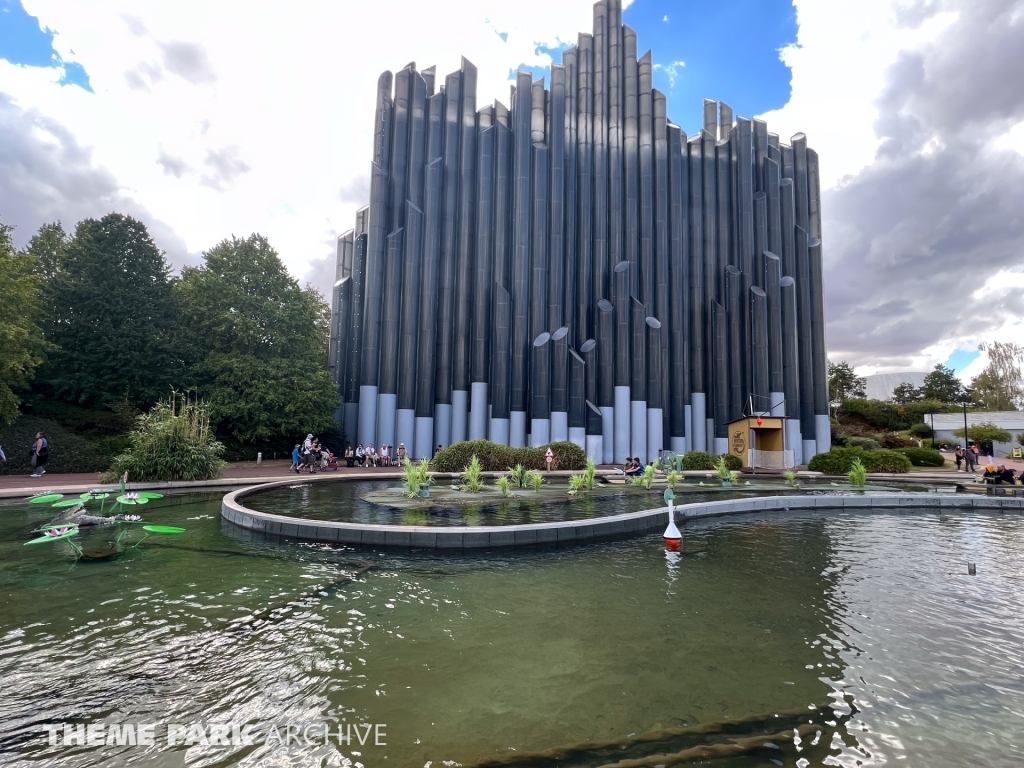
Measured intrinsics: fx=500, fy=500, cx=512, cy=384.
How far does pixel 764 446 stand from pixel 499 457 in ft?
45.2

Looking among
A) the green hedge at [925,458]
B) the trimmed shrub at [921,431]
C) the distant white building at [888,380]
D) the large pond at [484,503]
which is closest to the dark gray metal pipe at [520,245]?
the large pond at [484,503]

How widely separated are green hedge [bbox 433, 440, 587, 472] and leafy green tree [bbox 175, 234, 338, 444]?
1015 centimetres

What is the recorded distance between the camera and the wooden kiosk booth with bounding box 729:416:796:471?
24688 millimetres

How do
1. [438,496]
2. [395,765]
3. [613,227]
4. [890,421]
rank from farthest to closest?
[890,421], [613,227], [438,496], [395,765]

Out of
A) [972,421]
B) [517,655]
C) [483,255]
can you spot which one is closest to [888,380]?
[972,421]

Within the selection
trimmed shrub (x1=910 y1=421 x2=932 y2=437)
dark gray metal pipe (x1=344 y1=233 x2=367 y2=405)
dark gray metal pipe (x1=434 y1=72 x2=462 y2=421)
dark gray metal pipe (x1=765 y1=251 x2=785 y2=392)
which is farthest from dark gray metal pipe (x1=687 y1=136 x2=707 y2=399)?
trimmed shrub (x1=910 y1=421 x2=932 y2=437)

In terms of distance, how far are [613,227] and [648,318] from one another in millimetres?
7029

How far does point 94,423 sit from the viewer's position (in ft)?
81.2

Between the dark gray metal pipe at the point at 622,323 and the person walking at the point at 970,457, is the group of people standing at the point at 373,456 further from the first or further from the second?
the person walking at the point at 970,457

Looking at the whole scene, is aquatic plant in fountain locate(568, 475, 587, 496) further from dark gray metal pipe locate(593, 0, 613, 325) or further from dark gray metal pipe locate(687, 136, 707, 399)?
dark gray metal pipe locate(687, 136, 707, 399)

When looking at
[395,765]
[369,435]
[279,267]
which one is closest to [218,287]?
→ [279,267]

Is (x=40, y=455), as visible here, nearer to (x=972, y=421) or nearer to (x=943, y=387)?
(x=972, y=421)

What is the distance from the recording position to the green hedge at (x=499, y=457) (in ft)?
72.2

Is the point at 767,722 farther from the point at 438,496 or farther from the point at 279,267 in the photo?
the point at 279,267
